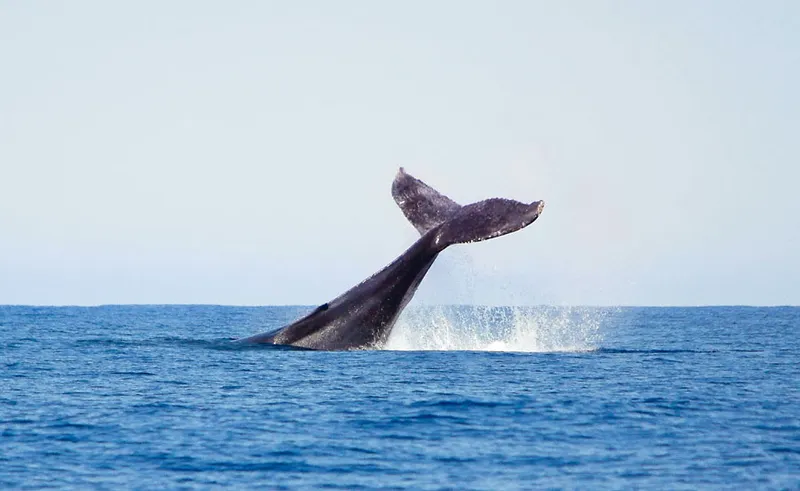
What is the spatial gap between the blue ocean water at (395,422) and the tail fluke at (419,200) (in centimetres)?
339

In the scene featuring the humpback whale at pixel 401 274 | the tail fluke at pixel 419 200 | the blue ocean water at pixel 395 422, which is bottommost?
the blue ocean water at pixel 395 422

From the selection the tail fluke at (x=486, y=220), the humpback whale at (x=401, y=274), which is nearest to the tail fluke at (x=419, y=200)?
the humpback whale at (x=401, y=274)

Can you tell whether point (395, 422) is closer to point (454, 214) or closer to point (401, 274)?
point (401, 274)

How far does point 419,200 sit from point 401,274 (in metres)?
1.79

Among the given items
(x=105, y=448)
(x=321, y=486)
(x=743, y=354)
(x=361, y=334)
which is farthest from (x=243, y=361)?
(x=743, y=354)

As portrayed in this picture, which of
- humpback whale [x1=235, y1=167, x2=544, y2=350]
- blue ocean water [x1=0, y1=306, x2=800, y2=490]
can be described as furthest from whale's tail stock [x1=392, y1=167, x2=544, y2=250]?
blue ocean water [x1=0, y1=306, x2=800, y2=490]

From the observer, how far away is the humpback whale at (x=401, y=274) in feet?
76.4

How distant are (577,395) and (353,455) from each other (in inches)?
272

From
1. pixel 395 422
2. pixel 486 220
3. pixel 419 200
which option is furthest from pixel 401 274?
pixel 395 422

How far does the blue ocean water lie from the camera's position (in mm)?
13500

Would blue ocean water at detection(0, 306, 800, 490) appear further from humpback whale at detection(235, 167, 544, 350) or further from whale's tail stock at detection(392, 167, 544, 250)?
whale's tail stock at detection(392, 167, 544, 250)

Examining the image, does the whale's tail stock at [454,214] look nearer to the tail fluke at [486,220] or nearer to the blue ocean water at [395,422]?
the tail fluke at [486,220]

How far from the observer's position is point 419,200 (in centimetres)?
2466

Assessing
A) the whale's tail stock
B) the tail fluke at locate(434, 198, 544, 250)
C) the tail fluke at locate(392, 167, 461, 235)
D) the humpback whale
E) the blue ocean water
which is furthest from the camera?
the tail fluke at locate(392, 167, 461, 235)
